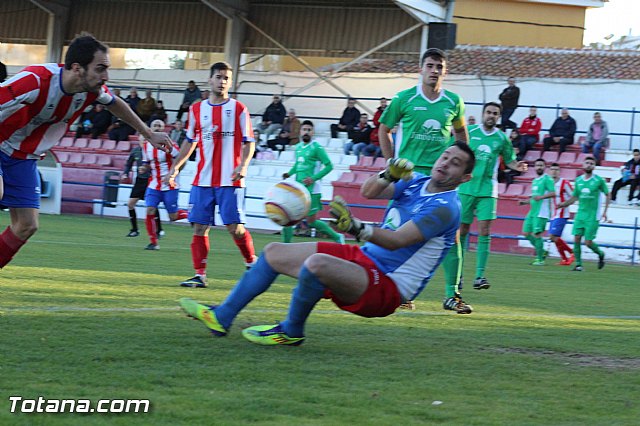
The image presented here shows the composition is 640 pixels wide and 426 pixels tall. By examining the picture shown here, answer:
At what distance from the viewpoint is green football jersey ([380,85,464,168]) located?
31.1ft

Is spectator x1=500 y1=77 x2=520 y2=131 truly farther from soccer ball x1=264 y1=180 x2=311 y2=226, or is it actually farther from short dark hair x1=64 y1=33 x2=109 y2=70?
soccer ball x1=264 y1=180 x2=311 y2=226

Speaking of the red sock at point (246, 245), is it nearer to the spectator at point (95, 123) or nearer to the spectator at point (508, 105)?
the spectator at point (508, 105)

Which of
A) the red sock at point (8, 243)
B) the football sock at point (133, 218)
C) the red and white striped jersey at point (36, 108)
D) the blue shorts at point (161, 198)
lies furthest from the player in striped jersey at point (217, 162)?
the football sock at point (133, 218)

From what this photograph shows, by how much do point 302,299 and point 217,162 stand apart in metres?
4.75

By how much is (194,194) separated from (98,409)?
21.0ft

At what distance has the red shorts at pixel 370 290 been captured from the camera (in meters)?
6.06

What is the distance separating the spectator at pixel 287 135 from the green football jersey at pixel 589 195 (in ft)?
41.2

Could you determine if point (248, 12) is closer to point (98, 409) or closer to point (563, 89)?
point (563, 89)

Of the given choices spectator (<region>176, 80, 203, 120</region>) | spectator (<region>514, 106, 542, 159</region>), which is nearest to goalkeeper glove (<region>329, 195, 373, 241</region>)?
spectator (<region>514, 106, 542, 159</region>)

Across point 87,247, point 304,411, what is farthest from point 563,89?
point 304,411

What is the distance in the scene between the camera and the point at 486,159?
12.5 meters

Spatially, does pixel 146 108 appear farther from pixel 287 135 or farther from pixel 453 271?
pixel 453 271

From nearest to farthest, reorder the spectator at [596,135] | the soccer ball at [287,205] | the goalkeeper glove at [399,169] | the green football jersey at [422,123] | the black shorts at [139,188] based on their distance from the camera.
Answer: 1. the soccer ball at [287,205]
2. the goalkeeper glove at [399,169]
3. the green football jersey at [422,123]
4. the black shorts at [139,188]
5. the spectator at [596,135]

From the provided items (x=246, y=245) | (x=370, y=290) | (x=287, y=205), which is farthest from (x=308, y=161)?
(x=287, y=205)
